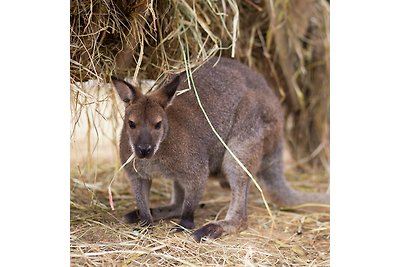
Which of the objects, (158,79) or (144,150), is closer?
(144,150)

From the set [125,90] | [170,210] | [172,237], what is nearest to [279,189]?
[170,210]

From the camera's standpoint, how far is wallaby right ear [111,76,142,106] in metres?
3.53

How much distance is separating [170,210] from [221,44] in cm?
114

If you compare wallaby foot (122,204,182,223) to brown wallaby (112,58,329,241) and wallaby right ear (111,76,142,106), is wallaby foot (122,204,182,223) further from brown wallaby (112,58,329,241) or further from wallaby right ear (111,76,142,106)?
wallaby right ear (111,76,142,106)

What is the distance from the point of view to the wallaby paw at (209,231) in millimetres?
3724

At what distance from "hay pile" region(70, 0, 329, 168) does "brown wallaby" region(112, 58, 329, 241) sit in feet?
0.58

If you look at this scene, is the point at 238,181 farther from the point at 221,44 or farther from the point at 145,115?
the point at 221,44

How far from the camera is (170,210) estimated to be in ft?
13.7

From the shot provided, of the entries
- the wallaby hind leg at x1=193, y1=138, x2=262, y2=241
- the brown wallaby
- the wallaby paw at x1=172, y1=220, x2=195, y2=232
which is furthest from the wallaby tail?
the wallaby paw at x1=172, y1=220, x2=195, y2=232

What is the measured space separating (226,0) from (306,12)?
1175 millimetres

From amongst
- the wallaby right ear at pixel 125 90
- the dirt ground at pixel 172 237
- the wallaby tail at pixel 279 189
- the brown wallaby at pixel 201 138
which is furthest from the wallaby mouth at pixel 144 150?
the wallaby tail at pixel 279 189

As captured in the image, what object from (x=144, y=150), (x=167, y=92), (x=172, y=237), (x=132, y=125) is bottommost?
(x=172, y=237)
